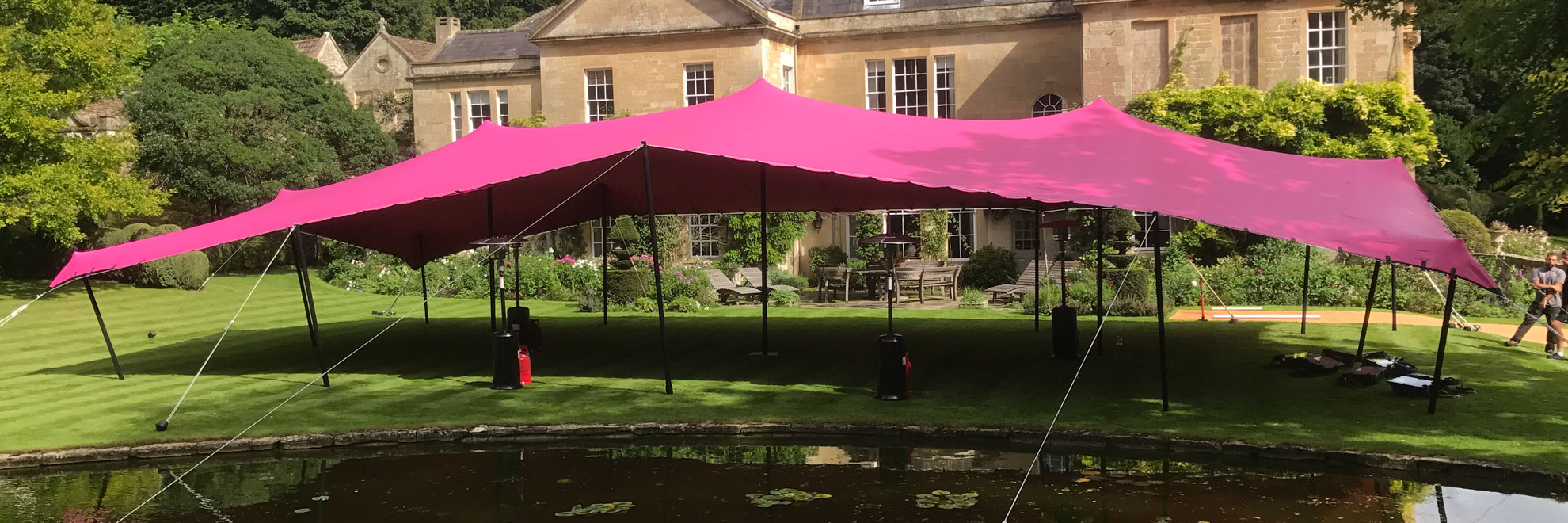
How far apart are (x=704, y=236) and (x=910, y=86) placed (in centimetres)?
563

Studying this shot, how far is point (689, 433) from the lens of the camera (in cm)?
1024

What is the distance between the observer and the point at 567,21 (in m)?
28.2

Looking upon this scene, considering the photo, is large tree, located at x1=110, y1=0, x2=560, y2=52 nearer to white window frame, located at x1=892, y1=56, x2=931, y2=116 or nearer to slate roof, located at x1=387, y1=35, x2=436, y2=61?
slate roof, located at x1=387, y1=35, x2=436, y2=61

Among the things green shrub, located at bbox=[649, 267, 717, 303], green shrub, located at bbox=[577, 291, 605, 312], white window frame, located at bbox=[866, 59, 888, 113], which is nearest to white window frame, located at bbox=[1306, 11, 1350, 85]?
white window frame, located at bbox=[866, 59, 888, 113]

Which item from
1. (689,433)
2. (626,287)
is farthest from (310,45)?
(689,433)

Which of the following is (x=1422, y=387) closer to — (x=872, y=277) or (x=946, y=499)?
(x=946, y=499)

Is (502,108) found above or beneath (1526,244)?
above

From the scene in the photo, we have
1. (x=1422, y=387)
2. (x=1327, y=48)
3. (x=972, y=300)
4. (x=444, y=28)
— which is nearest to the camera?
(x=1422, y=387)

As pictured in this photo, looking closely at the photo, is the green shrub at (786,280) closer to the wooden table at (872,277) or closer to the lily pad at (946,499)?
the wooden table at (872,277)

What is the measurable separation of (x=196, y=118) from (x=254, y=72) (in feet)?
8.83

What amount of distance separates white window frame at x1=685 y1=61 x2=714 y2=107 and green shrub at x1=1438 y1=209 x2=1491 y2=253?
14.8m

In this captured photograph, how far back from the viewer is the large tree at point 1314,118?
2292 cm

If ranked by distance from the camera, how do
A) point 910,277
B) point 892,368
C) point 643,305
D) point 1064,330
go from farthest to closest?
point 910,277
point 643,305
point 1064,330
point 892,368

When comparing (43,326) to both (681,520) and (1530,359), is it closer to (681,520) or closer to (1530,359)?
(681,520)
